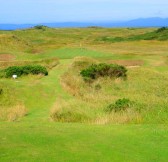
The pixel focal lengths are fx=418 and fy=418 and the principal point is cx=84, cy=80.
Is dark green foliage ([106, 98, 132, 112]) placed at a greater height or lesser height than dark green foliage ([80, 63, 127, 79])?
greater

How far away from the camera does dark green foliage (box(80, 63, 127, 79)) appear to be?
98.6 ft

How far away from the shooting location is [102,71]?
102 ft

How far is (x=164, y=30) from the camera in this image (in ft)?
312

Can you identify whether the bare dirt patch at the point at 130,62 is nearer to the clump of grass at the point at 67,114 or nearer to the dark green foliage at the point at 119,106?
the dark green foliage at the point at 119,106

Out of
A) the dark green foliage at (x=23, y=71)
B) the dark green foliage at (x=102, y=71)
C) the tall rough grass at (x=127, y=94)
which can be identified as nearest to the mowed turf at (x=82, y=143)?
the tall rough grass at (x=127, y=94)

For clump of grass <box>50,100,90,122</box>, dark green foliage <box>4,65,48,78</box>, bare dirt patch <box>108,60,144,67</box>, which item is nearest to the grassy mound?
clump of grass <box>50,100,90,122</box>

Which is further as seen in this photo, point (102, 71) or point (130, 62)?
point (130, 62)

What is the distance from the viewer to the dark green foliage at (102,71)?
30041 millimetres

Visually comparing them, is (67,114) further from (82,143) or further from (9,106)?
(82,143)

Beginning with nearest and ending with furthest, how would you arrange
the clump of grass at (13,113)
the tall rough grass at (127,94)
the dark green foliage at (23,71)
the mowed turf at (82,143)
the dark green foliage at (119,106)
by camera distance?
the mowed turf at (82,143) < the tall rough grass at (127,94) < the clump of grass at (13,113) < the dark green foliage at (119,106) < the dark green foliage at (23,71)

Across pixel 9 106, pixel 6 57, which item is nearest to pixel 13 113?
pixel 9 106

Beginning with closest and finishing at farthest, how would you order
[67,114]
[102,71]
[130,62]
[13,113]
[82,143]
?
[82,143] → [67,114] → [13,113] → [102,71] → [130,62]

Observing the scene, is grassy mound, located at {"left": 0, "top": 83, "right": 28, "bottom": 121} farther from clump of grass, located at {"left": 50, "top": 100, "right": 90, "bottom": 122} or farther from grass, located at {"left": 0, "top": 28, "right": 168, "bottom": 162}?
clump of grass, located at {"left": 50, "top": 100, "right": 90, "bottom": 122}

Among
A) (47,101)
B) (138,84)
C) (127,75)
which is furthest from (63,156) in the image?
(127,75)
